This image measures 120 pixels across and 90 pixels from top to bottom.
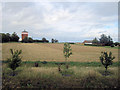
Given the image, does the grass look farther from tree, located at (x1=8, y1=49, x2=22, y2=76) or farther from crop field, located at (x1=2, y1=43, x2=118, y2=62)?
crop field, located at (x1=2, y1=43, x2=118, y2=62)

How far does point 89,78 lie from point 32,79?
3.98 meters

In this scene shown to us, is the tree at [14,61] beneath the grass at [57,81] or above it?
above

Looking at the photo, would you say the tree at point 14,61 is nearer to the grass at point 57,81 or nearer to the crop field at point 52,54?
the grass at point 57,81

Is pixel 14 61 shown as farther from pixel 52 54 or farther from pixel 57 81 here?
pixel 52 54

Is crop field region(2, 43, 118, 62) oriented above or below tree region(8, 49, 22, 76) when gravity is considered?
below

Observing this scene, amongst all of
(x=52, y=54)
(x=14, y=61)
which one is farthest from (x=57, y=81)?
(x=52, y=54)

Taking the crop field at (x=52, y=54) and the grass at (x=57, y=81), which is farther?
the crop field at (x=52, y=54)

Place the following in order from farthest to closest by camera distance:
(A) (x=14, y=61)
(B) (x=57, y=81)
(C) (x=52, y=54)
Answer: (C) (x=52, y=54), (A) (x=14, y=61), (B) (x=57, y=81)

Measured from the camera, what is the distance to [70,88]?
523cm

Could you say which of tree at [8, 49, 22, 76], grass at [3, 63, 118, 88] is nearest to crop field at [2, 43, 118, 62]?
tree at [8, 49, 22, 76]

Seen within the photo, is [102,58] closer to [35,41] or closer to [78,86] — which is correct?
[78,86]

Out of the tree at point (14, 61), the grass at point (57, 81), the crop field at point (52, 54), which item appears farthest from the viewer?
the crop field at point (52, 54)

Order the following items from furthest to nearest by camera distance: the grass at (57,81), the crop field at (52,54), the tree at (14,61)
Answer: the crop field at (52,54) → the tree at (14,61) → the grass at (57,81)

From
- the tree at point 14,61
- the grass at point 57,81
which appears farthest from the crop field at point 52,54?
the grass at point 57,81
